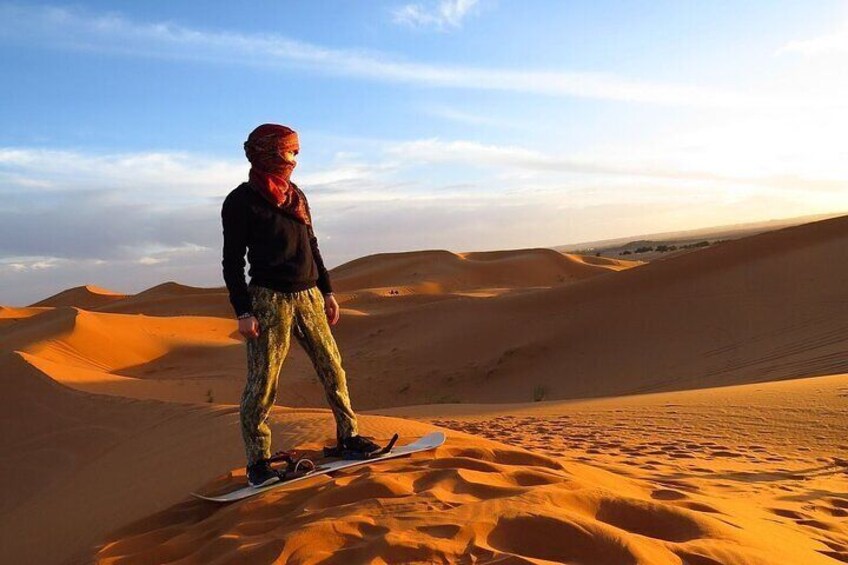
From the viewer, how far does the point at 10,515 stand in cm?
613

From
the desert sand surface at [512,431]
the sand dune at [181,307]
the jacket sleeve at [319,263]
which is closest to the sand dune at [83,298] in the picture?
the sand dune at [181,307]

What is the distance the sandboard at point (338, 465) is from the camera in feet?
12.9

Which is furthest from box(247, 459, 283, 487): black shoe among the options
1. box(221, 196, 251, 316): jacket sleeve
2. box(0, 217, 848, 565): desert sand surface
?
box(221, 196, 251, 316): jacket sleeve

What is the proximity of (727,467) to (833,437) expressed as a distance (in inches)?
64.2

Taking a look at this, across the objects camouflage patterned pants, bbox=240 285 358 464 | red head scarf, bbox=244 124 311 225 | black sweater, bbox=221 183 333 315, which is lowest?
camouflage patterned pants, bbox=240 285 358 464

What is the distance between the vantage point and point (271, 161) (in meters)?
4.24

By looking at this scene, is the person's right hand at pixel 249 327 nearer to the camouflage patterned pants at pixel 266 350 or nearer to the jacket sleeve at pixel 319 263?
the camouflage patterned pants at pixel 266 350

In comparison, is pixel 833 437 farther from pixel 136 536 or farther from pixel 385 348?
pixel 385 348

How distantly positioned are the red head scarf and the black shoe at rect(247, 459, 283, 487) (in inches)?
58.4

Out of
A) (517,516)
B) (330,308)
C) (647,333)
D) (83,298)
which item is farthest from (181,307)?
(517,516)

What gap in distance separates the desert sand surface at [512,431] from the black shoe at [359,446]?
0.93ft

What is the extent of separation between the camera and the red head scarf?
420cm

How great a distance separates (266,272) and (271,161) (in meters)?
0.67

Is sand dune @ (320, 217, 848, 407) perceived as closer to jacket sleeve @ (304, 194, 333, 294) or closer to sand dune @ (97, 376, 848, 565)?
sand dune @ (97, 376, 848, 565)
